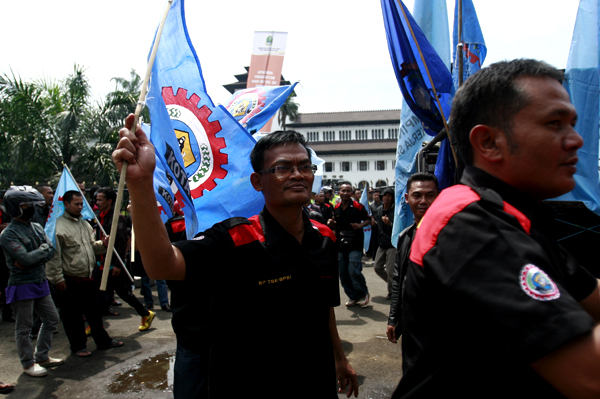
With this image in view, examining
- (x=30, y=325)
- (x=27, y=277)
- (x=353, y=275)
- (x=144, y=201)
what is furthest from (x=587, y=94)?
(x=30, y=325)

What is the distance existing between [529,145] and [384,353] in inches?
167

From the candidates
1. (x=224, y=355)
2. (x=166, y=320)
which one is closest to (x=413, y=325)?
(x=224, y=355)

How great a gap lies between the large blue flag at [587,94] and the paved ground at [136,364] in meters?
2.37

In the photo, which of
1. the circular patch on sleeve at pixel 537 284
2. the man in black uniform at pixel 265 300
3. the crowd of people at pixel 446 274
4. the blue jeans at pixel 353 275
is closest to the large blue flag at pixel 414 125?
the blue jeans at pixel 353 275

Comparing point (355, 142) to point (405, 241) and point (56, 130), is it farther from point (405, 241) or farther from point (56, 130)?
point (405, 241)

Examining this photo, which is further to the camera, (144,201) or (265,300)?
(265,300)

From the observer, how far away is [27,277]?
14.1ft

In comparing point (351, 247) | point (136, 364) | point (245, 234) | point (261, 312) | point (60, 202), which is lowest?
point (136, 364)

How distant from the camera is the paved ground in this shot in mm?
3937

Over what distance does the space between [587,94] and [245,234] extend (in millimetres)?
3225

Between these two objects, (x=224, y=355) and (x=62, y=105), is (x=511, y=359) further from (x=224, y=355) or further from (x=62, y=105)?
(x=62, y=105)

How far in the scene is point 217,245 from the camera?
178 centimetres

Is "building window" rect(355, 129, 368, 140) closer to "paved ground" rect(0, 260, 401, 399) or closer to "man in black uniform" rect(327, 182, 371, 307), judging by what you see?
"man in black uniform" rect(327, 182, 371, 307)

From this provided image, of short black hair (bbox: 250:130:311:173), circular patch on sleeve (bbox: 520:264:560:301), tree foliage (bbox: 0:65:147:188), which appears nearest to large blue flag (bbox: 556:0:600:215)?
short black hair (bbox: 250:130:311:173)
